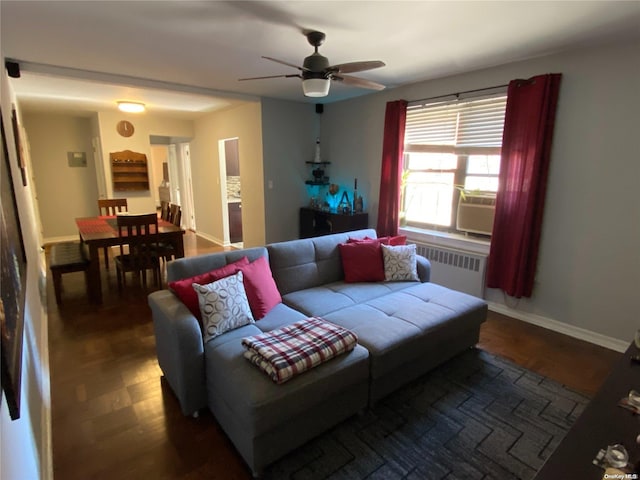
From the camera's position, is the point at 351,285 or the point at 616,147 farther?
the point at 351,285

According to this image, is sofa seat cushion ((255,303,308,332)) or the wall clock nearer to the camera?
sofa seat cushion ((255,303,308,332))

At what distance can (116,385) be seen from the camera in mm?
2262

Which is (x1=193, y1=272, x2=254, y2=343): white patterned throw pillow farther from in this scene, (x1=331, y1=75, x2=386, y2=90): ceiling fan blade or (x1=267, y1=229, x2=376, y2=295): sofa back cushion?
(x1=331, y1=75, x2=386, y2=90): ceiling fan blade

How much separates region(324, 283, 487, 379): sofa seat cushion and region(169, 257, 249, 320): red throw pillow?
0.72 meters

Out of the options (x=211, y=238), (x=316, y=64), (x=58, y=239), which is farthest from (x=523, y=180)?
(x=58, y=239)

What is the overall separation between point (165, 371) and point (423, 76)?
12.1 feet

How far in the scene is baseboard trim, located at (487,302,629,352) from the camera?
2.78m

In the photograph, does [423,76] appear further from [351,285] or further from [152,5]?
[152,5]

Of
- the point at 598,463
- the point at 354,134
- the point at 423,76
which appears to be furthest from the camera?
the point at 354,134

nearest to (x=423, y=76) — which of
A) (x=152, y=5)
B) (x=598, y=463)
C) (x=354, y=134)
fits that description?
(x=354, y=134)

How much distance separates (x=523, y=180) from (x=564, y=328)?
4.53ft

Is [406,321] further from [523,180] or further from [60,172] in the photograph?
[60,172]

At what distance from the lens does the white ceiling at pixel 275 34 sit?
2061 millimetres

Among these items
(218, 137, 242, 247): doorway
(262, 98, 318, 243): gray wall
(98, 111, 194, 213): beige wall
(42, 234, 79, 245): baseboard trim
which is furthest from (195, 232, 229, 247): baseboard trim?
(42, 234, 79, 245): baseboard trim
